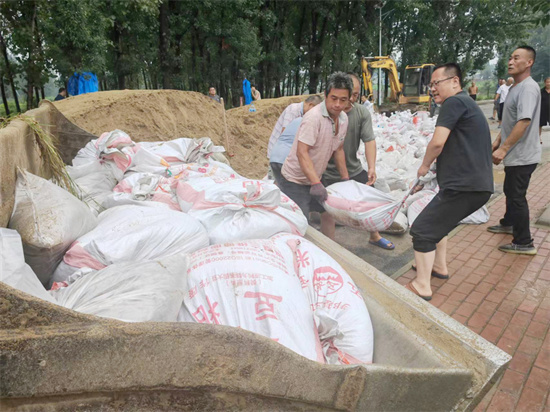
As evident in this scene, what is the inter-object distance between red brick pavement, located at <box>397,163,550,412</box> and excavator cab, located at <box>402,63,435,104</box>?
13528 millimetres

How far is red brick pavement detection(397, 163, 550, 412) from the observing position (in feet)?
6.57

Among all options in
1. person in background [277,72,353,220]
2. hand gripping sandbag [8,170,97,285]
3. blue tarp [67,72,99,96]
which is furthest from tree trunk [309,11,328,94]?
hand gripping sandbag [8,170,97,285]

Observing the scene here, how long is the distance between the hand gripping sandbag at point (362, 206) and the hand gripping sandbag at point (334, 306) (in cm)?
103

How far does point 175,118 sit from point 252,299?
5.97 m

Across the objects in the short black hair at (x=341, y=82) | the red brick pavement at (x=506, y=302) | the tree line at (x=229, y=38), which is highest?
the tree line at (x=229, y=38)

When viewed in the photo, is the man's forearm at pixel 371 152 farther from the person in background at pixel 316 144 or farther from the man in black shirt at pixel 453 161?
the man in black shirt at pixel 453 161

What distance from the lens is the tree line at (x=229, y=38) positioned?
9.29 m

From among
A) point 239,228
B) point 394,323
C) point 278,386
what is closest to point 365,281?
point 394,323

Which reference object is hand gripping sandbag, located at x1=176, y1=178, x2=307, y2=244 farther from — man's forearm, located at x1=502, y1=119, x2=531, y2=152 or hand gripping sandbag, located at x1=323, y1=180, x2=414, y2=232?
man's forearm, located at x1=502, y1=119, x2=531, y2=152

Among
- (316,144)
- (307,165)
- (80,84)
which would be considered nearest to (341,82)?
(316,144)

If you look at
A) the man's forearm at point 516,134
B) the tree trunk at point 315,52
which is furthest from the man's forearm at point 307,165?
the tree trunk at point 315,52

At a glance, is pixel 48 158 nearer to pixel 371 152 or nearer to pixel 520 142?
pixel 371 152

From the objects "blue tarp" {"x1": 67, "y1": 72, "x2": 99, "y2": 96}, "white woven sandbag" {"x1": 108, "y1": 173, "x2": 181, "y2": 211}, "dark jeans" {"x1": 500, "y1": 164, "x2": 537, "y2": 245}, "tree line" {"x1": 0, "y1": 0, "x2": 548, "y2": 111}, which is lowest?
"dark jeans" {"x1": 500, "y1": 164, "x2": 537, "y2": 245}

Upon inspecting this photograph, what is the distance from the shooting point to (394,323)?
1.55 m
